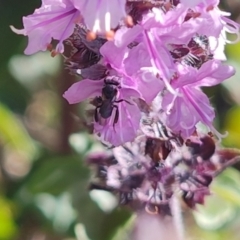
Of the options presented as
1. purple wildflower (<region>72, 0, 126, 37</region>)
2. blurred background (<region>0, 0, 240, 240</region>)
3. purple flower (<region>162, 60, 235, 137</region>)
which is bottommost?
blurred background (<region>0, 0, 240, 240</region>)

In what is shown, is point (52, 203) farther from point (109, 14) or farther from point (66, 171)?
point (109, 14)

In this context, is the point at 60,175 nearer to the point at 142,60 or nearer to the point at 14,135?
the point at 14,135

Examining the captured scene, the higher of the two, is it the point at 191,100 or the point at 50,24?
the point at 50,24

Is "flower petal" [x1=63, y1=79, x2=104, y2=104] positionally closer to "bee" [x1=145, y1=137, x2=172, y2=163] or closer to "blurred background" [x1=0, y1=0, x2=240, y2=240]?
"bee" [x1=145, y1=137, x2=172, y2=163]

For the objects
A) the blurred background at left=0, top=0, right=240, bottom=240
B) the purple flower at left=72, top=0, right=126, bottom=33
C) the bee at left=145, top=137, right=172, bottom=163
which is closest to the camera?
the purple flower at left=72, top=0, right=126, bottom=33

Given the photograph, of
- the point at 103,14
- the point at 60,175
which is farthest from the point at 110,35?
the point at 60,175

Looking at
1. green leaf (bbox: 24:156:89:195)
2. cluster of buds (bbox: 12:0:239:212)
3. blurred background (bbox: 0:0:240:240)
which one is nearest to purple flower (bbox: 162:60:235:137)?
cluster of buds (bbox: 12:0:239:212)

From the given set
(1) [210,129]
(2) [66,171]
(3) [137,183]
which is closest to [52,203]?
(2) [66,171]
